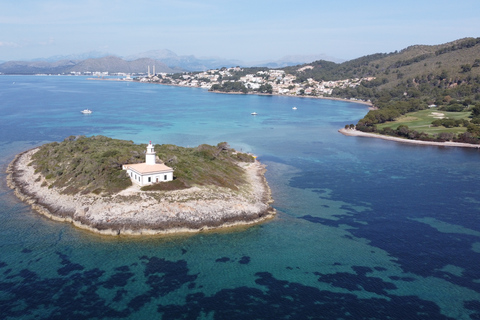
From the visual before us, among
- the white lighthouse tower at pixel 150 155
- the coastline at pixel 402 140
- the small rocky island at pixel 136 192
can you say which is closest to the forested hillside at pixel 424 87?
the coastline at pixel 402 140

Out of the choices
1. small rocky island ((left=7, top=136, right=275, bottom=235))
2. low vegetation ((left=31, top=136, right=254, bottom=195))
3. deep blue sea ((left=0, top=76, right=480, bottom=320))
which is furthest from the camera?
low vegetation ((left=31, top=136, right=254, bottom=195))

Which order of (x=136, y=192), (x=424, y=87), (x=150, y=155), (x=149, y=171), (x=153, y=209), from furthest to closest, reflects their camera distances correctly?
(x=424, y=87), (x=150, y=155), (x=149, y=171), (x=136, y=192), (x=153, y=209)

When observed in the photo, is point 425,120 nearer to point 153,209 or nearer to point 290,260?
point 290,260

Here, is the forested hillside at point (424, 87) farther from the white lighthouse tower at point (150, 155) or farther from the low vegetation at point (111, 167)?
the white lighthouse tower at point (150, 155)

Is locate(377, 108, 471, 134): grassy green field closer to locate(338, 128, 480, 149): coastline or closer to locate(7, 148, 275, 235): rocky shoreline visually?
locate(338, 128, 480, 149): coastline

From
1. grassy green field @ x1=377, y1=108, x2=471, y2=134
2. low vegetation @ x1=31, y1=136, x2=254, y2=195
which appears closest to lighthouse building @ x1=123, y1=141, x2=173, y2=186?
low vegetation @ x1=31, y1=136, x2=254, y2=195

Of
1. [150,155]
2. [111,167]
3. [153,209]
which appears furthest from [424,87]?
[153,209]
